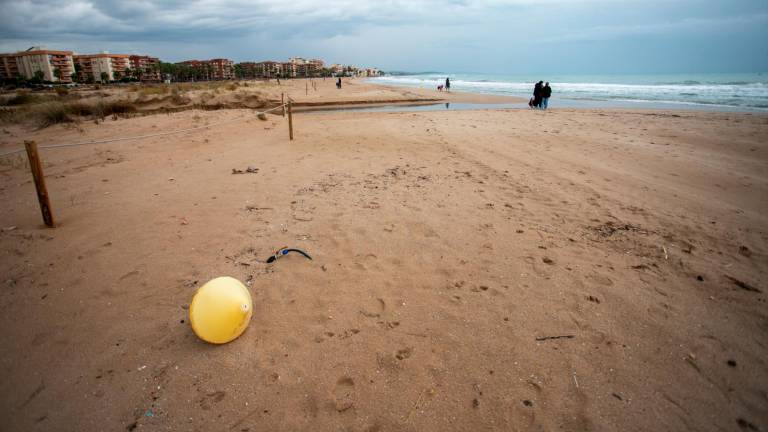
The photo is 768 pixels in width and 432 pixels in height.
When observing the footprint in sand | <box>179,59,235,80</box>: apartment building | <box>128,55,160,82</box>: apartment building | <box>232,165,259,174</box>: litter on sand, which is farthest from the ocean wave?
<box>179,59,235,80</box>: apartment building

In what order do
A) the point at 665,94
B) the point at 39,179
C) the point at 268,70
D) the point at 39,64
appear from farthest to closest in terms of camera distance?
the point at 268,70 → the point at 39,64 → the point at 665,94 → the point at 39,179

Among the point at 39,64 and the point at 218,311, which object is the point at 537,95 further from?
the point at 39,64

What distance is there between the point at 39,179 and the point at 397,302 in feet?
16.6

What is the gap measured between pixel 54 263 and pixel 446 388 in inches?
179

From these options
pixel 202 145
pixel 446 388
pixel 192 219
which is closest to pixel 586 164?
pixel 446 388

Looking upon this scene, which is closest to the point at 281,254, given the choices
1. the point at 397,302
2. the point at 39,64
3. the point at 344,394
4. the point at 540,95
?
the point at 397,302

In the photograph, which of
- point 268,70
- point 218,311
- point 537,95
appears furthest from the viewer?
point 268,70

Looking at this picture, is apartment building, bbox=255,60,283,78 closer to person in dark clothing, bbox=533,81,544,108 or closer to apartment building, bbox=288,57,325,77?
apartment building, bbox=288,57,325,77

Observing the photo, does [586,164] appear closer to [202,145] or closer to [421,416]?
[421,416]

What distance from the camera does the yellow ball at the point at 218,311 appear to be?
8.86 feet

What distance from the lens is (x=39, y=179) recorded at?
459 centimetres

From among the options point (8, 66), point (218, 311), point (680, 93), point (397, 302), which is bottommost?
point (397, 302)

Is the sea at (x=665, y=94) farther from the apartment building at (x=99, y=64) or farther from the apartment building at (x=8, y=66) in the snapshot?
the apartment building at (x=8, y=66)

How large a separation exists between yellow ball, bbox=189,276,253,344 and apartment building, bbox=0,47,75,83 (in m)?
123
